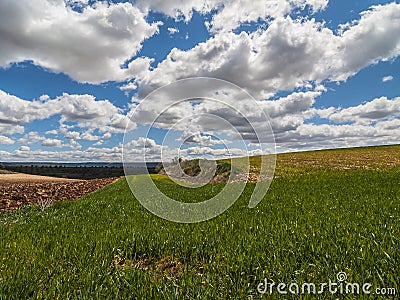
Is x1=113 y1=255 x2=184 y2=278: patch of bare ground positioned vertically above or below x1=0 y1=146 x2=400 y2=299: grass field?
below

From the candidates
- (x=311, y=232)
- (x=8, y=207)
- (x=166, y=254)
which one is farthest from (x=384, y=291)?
(x=8, y=207)

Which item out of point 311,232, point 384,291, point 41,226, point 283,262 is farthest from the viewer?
point 41,226

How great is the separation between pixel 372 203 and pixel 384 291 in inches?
261

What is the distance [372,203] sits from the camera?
29.4ft

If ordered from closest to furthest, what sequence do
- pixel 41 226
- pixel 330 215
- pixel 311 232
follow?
pixel 311 232
pixel 330 215
pixel 41 226

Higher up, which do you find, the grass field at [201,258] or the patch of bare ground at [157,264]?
the grass field at [201,258]

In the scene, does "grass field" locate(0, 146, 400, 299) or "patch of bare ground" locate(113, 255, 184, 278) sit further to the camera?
"patch of bare ground" locate(113, 255, 184, 278)

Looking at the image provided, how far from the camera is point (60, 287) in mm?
3742

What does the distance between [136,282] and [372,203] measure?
27.0ft

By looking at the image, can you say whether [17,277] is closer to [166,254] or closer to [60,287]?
[60,287]

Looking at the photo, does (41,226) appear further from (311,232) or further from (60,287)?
(311,232)

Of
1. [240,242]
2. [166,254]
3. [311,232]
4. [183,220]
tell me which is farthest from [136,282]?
[183,220]

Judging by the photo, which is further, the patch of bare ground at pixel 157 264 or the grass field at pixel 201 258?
the patch of bare ground at pixel 157 264

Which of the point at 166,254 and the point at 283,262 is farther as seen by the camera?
the point at 166,254
